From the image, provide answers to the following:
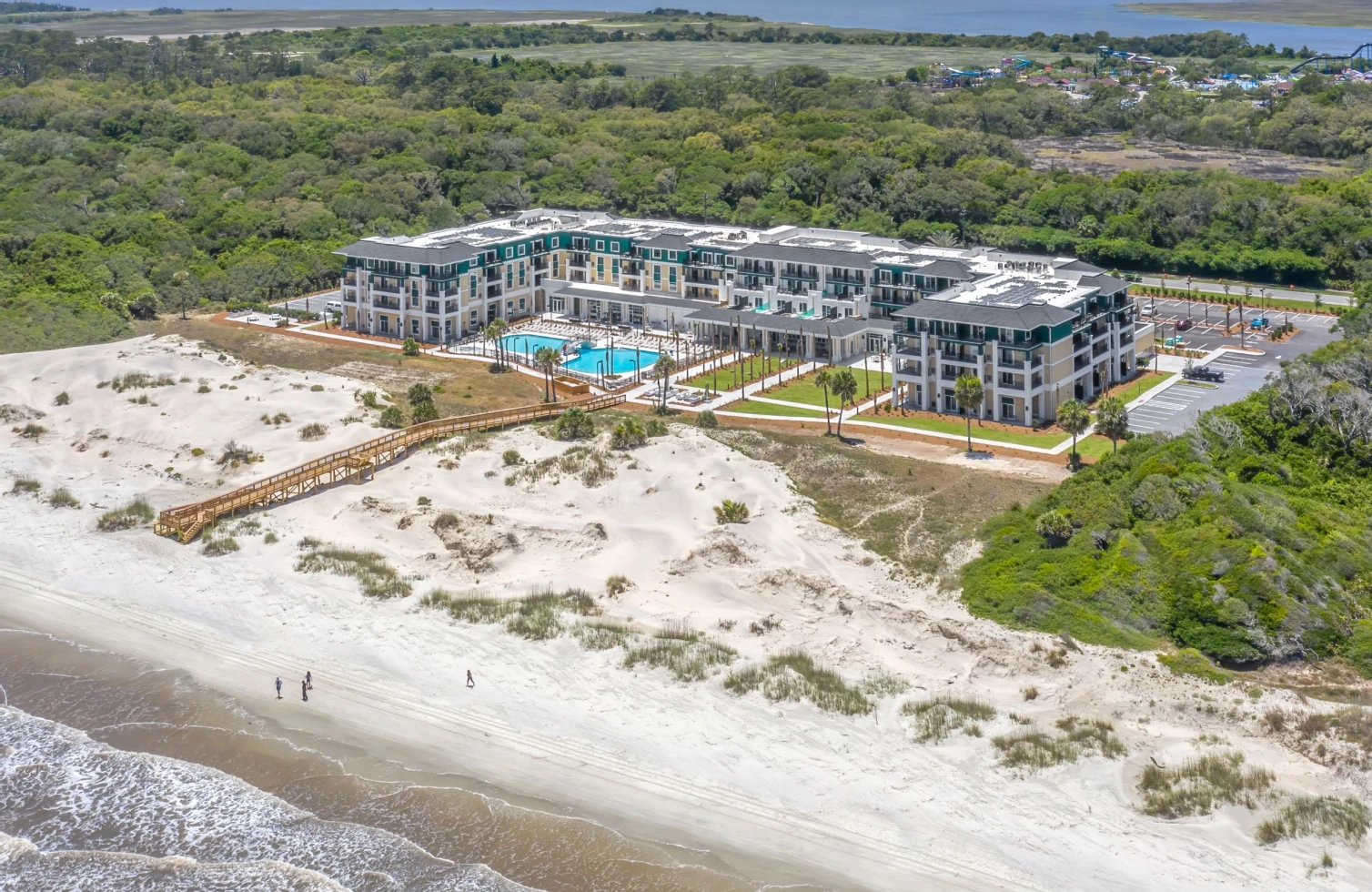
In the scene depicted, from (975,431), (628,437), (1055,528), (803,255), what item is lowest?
(1055,528)

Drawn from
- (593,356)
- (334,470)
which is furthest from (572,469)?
(593,356)

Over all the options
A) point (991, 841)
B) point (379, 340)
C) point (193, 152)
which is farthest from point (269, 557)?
point (193, 152)

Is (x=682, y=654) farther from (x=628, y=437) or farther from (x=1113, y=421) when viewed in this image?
(x=1113, y=421)

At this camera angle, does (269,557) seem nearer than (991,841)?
No

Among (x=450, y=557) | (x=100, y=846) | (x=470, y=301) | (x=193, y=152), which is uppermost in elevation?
(x=193, y=152)

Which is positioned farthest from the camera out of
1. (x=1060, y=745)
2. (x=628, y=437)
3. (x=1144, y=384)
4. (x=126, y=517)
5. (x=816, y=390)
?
(x=816, y=390)

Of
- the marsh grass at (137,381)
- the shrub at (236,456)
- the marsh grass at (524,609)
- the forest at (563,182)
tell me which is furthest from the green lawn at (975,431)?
the forest at (563,182)

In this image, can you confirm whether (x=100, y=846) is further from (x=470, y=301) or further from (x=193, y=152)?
(x=193, y=152)
